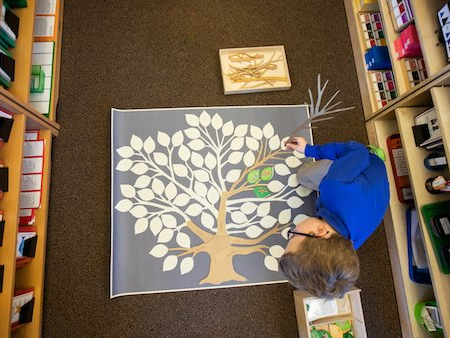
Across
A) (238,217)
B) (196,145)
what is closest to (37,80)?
(196,145)

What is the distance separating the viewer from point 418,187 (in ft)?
5.33

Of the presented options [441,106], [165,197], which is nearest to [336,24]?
[441,106]

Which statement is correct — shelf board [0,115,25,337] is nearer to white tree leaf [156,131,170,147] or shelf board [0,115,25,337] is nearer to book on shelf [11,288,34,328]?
book on shelf [11,288,34,328]

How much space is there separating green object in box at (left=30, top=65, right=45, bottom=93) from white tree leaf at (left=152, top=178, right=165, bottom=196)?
0.83 m

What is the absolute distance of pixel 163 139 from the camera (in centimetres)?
189

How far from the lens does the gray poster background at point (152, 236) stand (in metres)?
1.74

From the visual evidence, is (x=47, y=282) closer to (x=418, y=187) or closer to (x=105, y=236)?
(x=105, y=236)

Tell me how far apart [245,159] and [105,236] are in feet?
2.99

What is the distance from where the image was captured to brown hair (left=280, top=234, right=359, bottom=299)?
1.10m

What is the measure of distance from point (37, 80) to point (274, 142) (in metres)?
1.43

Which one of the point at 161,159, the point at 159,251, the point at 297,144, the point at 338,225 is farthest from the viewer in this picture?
the point at 161,159

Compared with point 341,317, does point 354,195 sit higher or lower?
higher

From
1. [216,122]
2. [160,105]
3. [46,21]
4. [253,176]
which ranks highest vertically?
[46,21]

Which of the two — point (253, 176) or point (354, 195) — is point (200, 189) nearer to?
point (253, 176)
